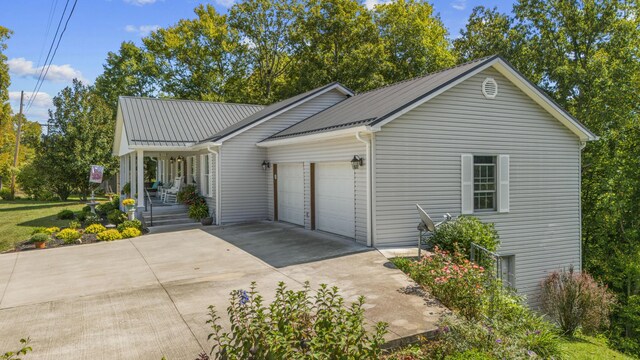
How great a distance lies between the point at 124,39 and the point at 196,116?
2170cm

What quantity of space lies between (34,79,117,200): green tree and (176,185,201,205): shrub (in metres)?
10.4

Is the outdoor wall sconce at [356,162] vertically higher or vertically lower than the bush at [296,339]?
higher

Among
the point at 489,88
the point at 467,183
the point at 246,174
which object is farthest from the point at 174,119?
the point at 489,88

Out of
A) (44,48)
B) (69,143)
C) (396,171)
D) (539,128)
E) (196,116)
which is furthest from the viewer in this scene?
(69,143)

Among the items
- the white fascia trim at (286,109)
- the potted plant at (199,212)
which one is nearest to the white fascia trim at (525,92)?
the white fascia trim at (286,109)

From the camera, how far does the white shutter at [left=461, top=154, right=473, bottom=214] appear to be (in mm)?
10336

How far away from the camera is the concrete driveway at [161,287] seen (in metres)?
4.93

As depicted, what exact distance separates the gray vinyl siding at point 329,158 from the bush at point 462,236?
178cm

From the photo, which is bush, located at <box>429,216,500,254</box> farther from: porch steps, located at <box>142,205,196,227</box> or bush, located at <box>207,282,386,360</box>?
porch steps, located at <box>142,205,196,227</box>

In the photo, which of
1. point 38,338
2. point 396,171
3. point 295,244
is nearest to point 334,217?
point 295,244

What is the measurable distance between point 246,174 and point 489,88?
27.6 feet

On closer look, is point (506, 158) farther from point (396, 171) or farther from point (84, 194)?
point (84, 194)

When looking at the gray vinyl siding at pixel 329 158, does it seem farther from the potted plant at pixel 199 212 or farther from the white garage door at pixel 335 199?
the potted plant at pixel 199 212

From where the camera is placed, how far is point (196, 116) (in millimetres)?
18297
